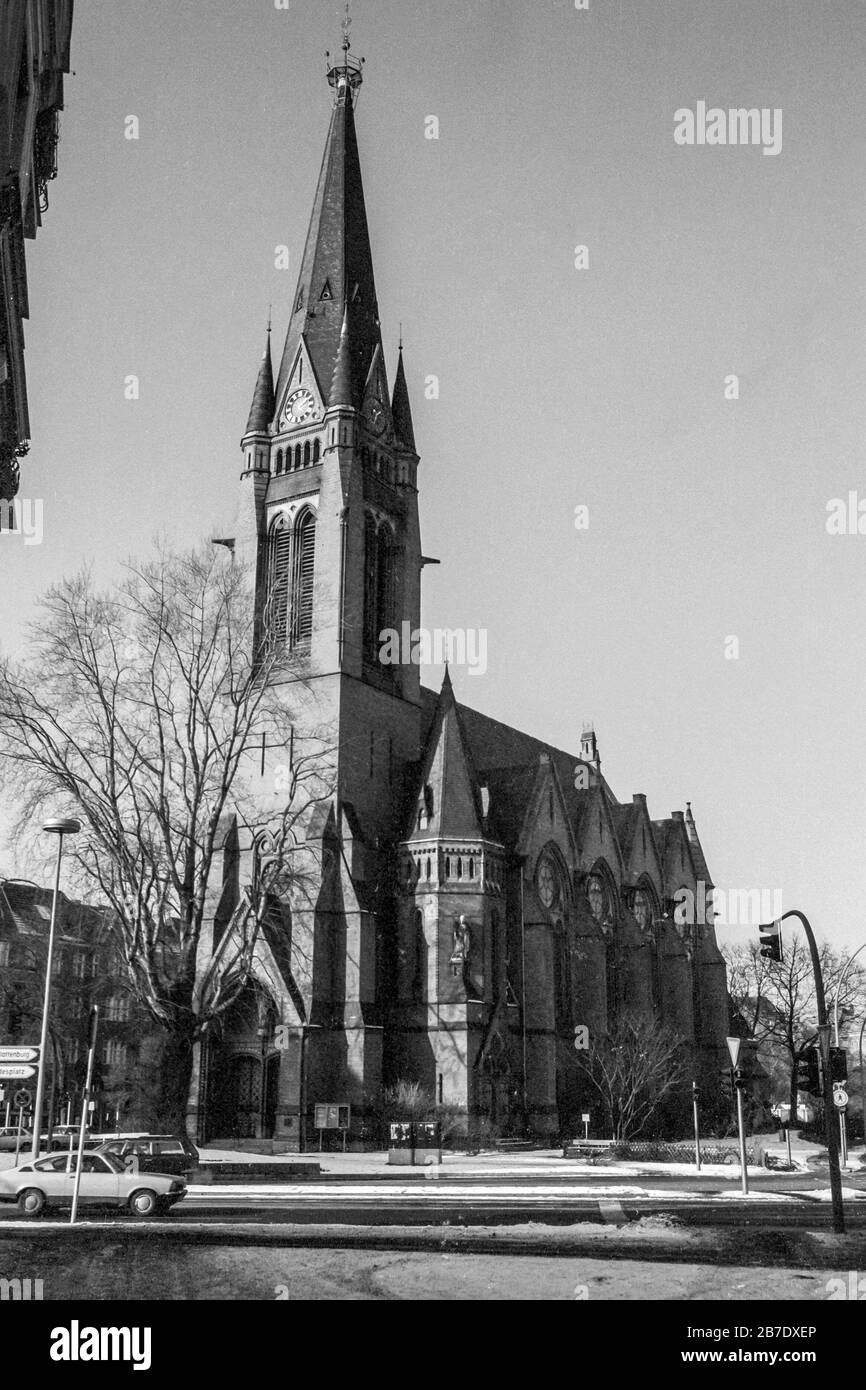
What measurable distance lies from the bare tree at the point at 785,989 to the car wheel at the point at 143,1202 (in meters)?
61.5

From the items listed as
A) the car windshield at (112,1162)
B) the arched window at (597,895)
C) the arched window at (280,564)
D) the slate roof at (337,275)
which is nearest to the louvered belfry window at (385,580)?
the arched window at (280,564)

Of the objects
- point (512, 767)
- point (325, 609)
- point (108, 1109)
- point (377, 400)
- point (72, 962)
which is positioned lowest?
point (108, 1109)

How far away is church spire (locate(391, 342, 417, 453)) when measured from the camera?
58219 mm

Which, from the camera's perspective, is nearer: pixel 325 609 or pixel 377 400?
pixel 325 609

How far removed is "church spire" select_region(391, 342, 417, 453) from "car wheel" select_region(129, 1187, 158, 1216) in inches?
1583

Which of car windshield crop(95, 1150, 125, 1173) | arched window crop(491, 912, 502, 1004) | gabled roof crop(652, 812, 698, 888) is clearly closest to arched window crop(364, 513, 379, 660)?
arched window crop(491, 912, 502, 1004)

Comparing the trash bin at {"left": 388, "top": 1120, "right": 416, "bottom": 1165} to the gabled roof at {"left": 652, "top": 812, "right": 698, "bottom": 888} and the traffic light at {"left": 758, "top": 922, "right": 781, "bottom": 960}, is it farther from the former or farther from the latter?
the gabled roof at {"left": 652, "top": 812, "right": 698, "bottom": 888}

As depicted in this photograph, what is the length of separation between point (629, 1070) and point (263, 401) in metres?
32.1

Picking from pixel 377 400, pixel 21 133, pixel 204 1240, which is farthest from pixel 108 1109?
pixel 21 133

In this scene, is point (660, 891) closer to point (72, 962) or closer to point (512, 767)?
point (512, 767)

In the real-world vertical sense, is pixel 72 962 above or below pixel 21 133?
below

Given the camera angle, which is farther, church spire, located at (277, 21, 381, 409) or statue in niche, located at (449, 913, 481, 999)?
church spire, located at (277, 21, 381, 409)

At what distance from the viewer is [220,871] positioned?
4962 centimetres
